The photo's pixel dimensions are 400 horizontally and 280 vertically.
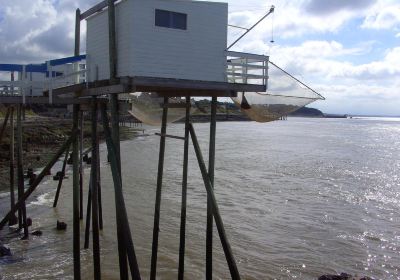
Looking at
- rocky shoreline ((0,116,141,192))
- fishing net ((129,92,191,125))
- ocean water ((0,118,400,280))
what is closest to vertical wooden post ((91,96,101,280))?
ocean water ((0,118,400,280))

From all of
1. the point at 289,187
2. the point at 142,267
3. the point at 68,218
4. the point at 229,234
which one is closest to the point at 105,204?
the point at 68,218

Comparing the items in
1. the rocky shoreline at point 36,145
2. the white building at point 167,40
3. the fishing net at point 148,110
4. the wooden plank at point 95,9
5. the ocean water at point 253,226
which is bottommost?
the ocean water at point 253,226

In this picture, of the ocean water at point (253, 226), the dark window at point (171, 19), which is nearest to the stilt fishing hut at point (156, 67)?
the dark window at point (171, 19)

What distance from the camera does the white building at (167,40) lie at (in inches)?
390

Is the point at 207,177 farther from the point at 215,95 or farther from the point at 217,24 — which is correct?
the point at 217,24

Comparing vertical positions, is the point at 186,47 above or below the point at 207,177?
above

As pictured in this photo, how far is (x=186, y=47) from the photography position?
10539mm

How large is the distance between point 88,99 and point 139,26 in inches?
118

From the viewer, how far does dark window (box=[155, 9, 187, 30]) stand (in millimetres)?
10180

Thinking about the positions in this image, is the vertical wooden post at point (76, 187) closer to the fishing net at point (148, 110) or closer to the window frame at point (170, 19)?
the window frame at point (170, 19)

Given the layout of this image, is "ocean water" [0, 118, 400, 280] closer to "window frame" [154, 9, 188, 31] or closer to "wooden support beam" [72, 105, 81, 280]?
"wooden support beam" [72, 105, 81, 280]

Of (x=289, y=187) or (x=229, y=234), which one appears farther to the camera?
(x=289, y=187)

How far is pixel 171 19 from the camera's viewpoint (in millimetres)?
10328

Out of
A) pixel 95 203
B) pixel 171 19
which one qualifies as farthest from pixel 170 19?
pixel 95 203
